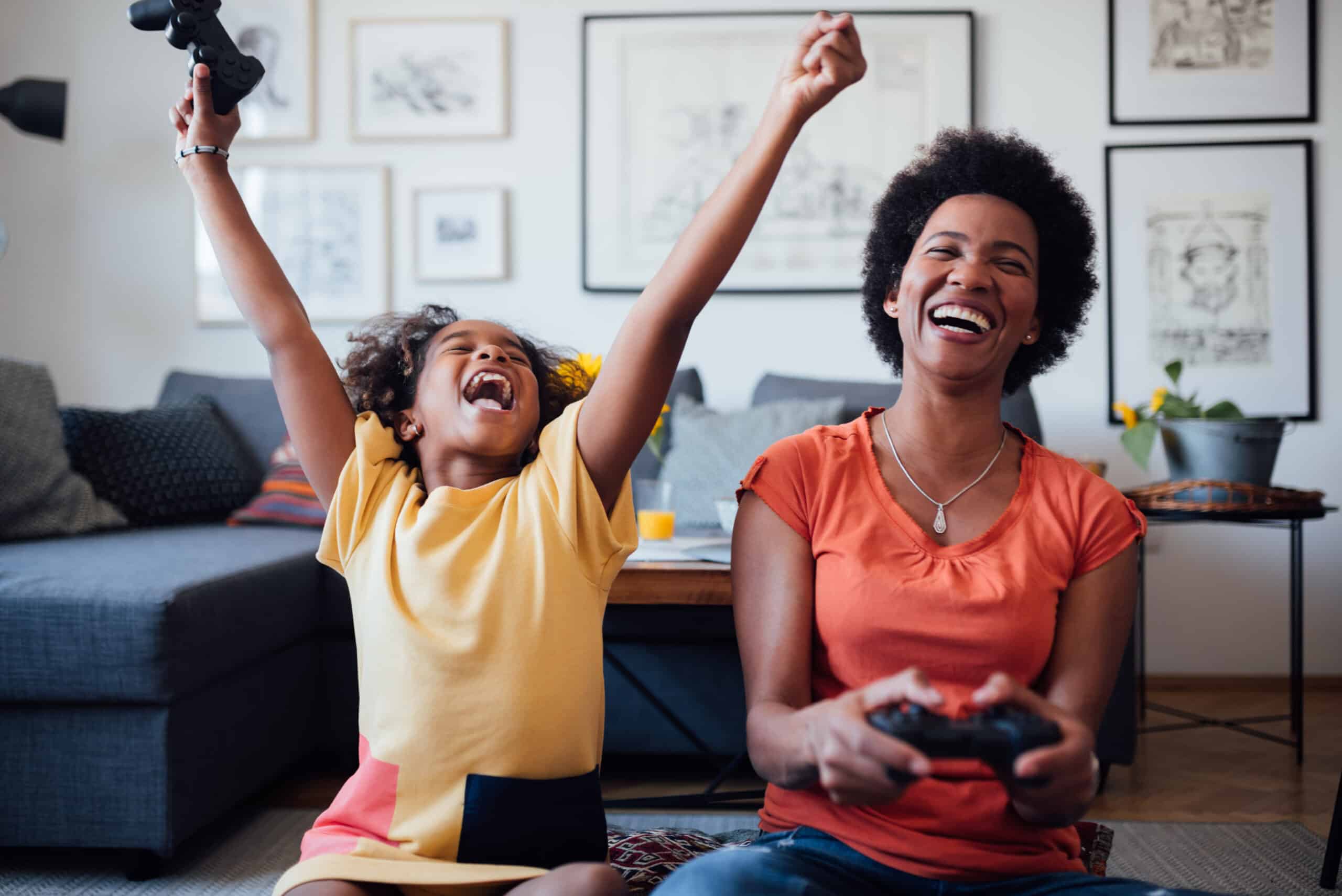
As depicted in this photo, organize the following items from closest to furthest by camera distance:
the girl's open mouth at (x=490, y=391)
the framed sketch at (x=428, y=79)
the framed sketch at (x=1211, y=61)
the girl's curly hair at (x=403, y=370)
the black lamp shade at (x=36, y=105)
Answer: the girl's open mouth at (x=490, y=391) → the girl's curly hair at (x=403, y=370) → the black lamp shade at (x=36, y=105) → the framed sketch at (x=1211, y=61) → the framed sketch at (x=428, y=79)

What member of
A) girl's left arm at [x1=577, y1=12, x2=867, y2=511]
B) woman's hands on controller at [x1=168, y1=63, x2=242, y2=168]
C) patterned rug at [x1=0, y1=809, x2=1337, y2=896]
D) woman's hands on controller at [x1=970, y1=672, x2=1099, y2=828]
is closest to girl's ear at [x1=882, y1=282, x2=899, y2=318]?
girl's left arm at [x1=577, y1=12, x2=867, y2=511]

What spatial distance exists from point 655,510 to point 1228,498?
1.40 meters

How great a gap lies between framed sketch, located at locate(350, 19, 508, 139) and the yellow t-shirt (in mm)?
2593

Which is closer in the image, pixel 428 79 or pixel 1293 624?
pixel 1293 624

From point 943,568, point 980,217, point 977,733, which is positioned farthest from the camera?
point 980,217

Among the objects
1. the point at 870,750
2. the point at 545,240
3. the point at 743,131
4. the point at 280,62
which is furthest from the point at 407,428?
the point at 280,62

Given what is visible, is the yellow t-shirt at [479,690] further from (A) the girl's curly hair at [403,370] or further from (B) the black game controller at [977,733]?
(B) the black game controller at [977,733]

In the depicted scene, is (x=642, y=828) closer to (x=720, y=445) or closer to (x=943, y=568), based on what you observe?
(x=720, y=445)

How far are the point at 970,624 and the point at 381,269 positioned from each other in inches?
112

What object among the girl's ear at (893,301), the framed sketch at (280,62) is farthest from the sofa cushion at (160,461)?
the girl's ear at (893,301)

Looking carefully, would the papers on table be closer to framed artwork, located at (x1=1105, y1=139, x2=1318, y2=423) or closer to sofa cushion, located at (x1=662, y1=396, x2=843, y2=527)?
sofa cushion, located at (x1=662, y1=396, x2=843, y2=527)

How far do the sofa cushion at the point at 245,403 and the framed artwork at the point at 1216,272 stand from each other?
2.59 m

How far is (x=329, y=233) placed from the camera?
3.43m

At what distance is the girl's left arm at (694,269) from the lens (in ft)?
3.07
